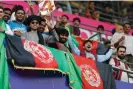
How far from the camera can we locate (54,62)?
8.46m

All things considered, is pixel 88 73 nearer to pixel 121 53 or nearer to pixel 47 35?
pixel 47 35

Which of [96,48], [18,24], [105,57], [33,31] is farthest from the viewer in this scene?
[96,48]

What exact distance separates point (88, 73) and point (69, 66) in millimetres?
507

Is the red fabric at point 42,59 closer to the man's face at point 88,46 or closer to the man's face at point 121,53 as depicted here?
the man's face at point 88,46

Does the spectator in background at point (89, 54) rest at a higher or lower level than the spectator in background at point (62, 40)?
lower

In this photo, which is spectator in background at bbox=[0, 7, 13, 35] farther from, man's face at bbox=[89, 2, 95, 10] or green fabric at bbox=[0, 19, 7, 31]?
man's face at bbox=[89, 2, 95, 10]

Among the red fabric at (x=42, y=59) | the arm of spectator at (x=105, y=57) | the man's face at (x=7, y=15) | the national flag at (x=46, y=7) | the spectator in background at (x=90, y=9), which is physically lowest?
the arm of spectator at (x=105, y=57)

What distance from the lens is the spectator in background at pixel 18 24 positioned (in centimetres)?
874

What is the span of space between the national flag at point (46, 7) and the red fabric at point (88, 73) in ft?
4.91

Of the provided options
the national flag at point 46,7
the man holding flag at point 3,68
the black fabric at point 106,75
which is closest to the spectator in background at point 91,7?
the national flag at point 46,7

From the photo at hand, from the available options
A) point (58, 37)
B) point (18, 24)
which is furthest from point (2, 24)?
point (58, 37)

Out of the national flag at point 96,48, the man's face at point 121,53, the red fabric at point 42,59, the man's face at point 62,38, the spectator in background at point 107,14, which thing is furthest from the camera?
the spectator in background at point 107,14

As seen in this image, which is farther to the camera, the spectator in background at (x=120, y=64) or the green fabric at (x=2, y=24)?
the spectator in background at (x=120, y=64)

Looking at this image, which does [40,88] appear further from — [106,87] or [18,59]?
[106,87]
